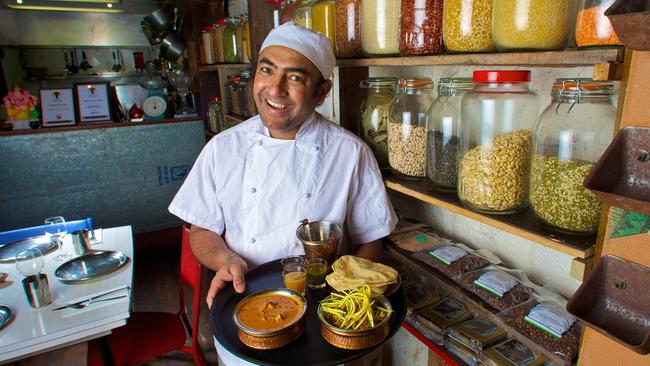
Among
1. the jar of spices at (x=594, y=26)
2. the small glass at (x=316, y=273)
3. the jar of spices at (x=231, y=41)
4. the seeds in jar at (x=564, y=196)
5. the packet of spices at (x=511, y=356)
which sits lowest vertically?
the packet of spices at (x=511, y=356)

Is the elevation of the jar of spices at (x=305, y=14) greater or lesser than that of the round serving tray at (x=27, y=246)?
greater

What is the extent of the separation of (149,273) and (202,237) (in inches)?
89.7

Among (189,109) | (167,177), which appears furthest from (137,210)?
(189,109)

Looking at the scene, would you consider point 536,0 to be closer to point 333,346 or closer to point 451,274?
point 451,274

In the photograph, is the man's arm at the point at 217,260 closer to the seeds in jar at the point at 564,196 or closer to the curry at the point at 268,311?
the curry at the point at 268,311

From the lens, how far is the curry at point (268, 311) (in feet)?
3.40

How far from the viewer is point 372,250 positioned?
154 cm

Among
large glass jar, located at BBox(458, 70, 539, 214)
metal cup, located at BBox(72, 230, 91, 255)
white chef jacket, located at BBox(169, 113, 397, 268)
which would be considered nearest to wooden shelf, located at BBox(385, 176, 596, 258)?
large glass jar, located at BBox(458, 70, 539, 214)

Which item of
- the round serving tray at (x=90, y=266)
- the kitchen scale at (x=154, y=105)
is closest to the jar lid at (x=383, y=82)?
the round serving tray at (x=90, y=266)

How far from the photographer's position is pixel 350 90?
1696 millimetres

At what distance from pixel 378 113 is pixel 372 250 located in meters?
0.51

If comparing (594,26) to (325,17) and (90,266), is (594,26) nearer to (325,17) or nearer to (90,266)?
(325,17)

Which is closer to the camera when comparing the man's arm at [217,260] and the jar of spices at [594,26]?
the jar of spices at [594,26]

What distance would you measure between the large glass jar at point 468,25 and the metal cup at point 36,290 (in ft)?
5.39
